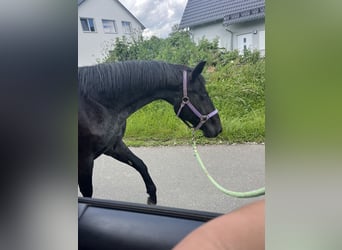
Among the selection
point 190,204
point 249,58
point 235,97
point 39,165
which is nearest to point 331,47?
point 39,165

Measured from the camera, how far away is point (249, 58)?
3.79ft

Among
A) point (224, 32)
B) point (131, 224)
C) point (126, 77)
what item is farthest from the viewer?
point (126, 77)

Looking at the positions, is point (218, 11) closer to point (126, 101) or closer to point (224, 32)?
point (224, 32)

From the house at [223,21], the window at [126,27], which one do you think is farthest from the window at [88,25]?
Result: the house at [223,21]

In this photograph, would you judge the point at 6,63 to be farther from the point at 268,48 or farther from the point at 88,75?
the point at 88,75

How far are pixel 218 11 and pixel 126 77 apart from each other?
56cm

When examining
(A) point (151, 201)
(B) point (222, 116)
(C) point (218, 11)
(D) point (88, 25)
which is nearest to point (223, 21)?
(C) point (218, 11)

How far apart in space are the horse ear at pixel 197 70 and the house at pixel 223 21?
9 centimetres

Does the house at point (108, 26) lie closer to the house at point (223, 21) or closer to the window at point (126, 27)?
the window at point (126, 27)

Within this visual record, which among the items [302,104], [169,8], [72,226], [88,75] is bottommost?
[72,226]

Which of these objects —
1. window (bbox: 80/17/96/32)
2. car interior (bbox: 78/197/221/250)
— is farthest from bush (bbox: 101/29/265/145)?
car interior (bbox: 78/197/221/250)

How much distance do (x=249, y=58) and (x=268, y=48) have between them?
2.59 ft

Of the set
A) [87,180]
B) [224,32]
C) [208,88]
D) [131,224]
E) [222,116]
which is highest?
[224,32]

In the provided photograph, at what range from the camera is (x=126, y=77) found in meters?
1.65
